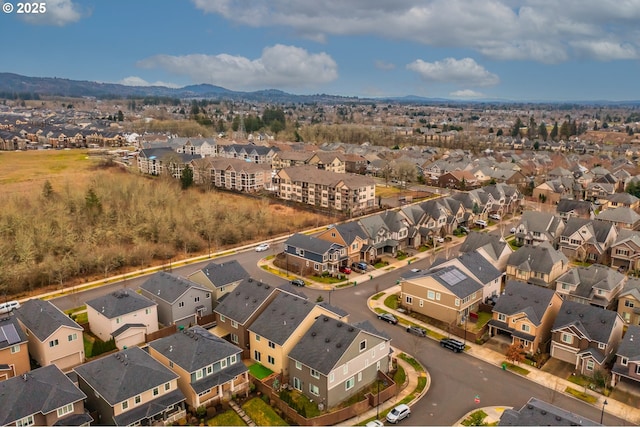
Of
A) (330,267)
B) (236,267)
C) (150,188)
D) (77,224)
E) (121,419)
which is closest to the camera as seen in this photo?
(121,419)

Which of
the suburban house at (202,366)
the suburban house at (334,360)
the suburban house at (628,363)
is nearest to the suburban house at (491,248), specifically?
the suburban house at (628,363)

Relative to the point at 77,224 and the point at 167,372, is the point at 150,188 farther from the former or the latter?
the point at 167,372

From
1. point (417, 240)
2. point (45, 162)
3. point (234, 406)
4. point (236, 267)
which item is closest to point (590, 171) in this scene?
point (417, 240)

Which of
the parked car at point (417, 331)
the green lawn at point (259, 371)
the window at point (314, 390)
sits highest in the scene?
the window at point (314, 390)

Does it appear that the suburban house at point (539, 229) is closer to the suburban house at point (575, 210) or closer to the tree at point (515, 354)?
the suburban house at point (575, 210)

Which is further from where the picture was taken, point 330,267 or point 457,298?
point 330,267

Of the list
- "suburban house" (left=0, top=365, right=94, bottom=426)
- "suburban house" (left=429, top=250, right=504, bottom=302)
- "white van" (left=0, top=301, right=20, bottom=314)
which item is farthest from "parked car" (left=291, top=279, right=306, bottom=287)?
"white van" (left=0, top=301, right=20, bottom=314)

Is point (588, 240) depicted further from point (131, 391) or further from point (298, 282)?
point (131, 391)
